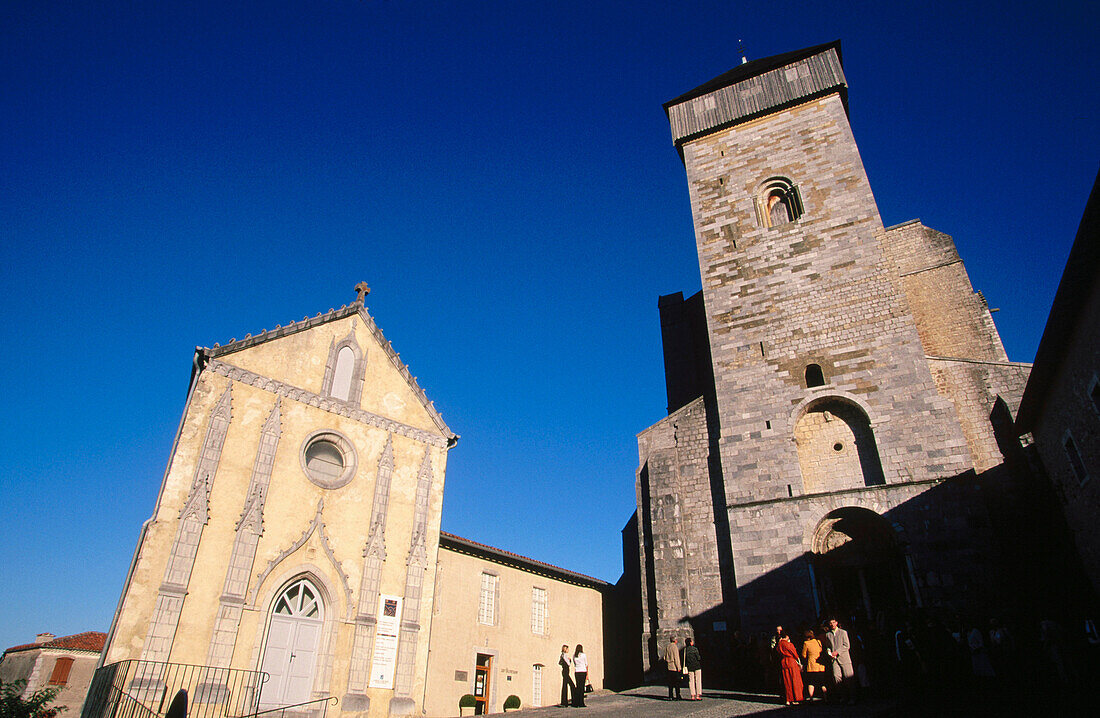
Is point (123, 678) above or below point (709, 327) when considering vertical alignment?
below

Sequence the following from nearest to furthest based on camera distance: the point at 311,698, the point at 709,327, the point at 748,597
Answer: the point at 311,698 < the point at 748,597 < the point at 709,327

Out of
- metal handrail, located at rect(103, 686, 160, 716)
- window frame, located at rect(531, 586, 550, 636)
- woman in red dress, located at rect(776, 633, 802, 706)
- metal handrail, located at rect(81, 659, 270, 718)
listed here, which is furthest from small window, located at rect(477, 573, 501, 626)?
woman in red dress, located at rect(776, 633, 802, 706)

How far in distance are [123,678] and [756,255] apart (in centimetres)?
1799

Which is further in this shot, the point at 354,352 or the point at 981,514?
the point at 354,352

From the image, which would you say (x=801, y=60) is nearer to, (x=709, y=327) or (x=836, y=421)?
(x=709, y=327)

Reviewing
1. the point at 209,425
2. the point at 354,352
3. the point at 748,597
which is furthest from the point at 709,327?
the point at 209,425

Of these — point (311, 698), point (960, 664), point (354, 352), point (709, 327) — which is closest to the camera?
point (960, 664)

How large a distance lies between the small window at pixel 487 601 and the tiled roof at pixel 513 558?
612 millimetres

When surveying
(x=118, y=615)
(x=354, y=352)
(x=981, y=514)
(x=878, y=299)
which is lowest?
(x=118, y=615)

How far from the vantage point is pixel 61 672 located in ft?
81.4

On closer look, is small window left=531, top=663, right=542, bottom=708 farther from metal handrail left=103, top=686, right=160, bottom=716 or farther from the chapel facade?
metal handrail left=103, top=686, right=160, bottom=716

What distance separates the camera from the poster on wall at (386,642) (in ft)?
41.3

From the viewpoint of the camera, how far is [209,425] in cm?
1224

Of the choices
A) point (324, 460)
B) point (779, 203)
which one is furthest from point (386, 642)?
point (779, 203)
